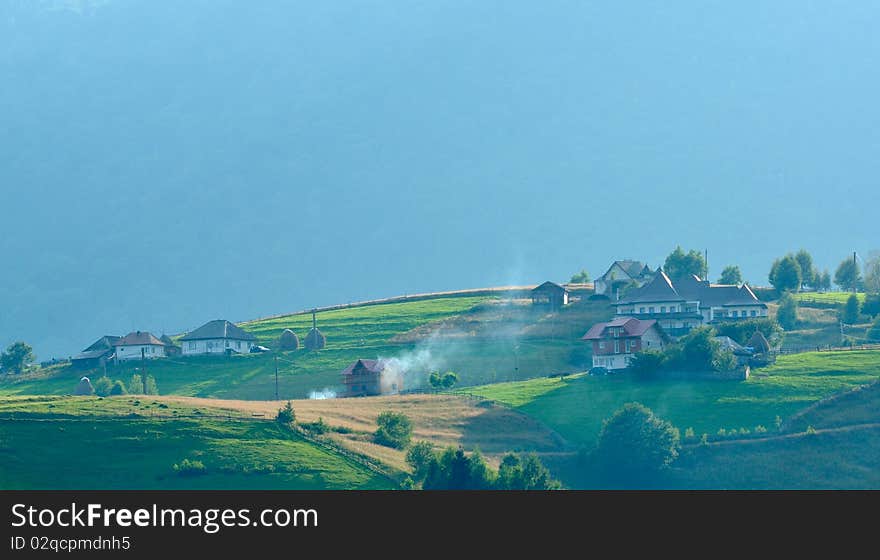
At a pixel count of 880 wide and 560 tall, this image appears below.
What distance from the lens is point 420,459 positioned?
107000 millimetres

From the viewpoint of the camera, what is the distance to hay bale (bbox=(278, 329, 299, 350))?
17488cm

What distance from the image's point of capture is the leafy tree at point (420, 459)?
4126 inches

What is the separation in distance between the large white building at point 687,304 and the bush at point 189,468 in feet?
268

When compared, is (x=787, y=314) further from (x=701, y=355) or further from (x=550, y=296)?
(x=701, y=355)

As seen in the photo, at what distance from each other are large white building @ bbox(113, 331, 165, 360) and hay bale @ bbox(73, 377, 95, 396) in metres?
18.9

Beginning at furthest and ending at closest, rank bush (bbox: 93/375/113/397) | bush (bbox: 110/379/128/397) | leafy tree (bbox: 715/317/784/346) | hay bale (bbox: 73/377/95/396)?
1. bush (bbox: 93/375/113/397)
2. hay bale (bbox: 73/377/95/396)
3. leafy tree (bbox: 715/317/784/346)
4. bush (bbox: 110/379/128/397)

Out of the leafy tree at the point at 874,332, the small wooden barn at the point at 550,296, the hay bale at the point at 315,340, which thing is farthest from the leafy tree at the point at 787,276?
the hay bale at the point at 315,340

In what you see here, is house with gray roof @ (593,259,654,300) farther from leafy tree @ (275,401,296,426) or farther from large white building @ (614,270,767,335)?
leafy tree @ (275,401,296,426)

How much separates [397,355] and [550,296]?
3157 centimetres

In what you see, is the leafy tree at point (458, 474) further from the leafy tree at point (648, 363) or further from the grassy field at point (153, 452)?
the leafy tree at point (648, 363)

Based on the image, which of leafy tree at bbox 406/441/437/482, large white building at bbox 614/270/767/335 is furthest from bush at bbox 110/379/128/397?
large white building at bbox 614/270/767/335

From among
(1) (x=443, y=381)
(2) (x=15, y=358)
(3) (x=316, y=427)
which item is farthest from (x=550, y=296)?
(3) (x=316, y=427)

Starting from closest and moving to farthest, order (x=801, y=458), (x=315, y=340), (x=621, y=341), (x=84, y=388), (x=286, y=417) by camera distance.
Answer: (x=801, y=458)
(x=286, y=417)
(x=621, y=341)
(x=84, y=388)
(x=315, y=340)
